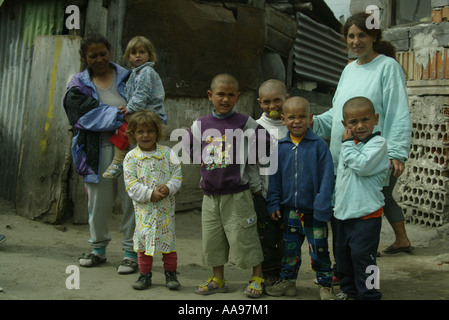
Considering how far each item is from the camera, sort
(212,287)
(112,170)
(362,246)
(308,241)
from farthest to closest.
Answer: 1. (112,170)
2. (212,287)
3. (308,241)
4. (362,246)

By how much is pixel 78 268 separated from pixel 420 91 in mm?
3893

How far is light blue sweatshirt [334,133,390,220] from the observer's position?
10.2 ft

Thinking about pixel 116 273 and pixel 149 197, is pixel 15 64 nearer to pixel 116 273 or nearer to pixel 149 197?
pixel 116 273

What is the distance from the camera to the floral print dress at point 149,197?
351cm

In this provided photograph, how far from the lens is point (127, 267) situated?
13.0ft

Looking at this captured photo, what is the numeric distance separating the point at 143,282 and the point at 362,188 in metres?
1.65

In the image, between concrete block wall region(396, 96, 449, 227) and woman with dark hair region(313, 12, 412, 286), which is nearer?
woman with dark hair region(313, 12, 412, 286)

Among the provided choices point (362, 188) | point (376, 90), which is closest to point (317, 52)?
point (376, 90)

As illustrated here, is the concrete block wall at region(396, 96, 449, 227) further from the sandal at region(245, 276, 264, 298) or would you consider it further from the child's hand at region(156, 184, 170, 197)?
the child's hand at region(156, 184, 170, 197)

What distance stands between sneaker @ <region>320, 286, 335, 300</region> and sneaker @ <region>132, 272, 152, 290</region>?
1.22 meters

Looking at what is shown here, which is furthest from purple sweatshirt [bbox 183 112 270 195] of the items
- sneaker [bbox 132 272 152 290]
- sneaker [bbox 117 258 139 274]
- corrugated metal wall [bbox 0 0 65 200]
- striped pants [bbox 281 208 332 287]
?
corrugated metal wall [bbox 0 0 65 200]

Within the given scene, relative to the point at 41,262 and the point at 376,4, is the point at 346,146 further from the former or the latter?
the point at 376,4

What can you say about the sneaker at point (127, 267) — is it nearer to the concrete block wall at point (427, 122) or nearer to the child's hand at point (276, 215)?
the child's hand at point (276, 215)
